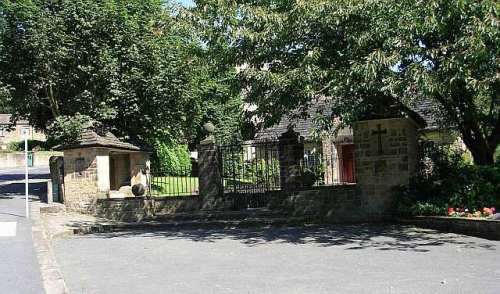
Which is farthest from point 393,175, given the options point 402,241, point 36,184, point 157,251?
point 36,184

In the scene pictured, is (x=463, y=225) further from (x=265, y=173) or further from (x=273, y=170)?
(x=265, y=173)

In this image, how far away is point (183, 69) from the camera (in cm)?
2216

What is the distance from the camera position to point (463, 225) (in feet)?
40.3

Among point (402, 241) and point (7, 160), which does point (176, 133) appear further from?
point (7, 160)

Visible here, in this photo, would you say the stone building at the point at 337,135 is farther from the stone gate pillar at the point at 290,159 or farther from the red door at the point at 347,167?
the stone gate pillar at the point at 290,159

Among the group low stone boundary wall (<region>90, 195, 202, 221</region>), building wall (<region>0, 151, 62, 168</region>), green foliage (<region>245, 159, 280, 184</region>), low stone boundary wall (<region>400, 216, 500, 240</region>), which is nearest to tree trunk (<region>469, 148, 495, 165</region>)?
low stone boundary wall (<region>400, 216, 500, 240</region>)

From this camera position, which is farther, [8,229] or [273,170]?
[273,170]

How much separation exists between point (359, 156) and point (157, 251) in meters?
6.47

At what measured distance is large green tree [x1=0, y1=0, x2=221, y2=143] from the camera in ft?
66.4

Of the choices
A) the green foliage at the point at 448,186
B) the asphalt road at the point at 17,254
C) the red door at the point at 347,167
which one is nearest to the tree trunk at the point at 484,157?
the green foliage at the point at 448,186

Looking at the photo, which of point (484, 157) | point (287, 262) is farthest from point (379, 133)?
point (287, 262)

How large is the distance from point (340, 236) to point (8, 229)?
7.68 meters

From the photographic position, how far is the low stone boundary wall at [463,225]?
37.7 ft

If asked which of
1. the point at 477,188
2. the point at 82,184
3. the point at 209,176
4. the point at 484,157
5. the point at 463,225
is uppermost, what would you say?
the point at 484,157
